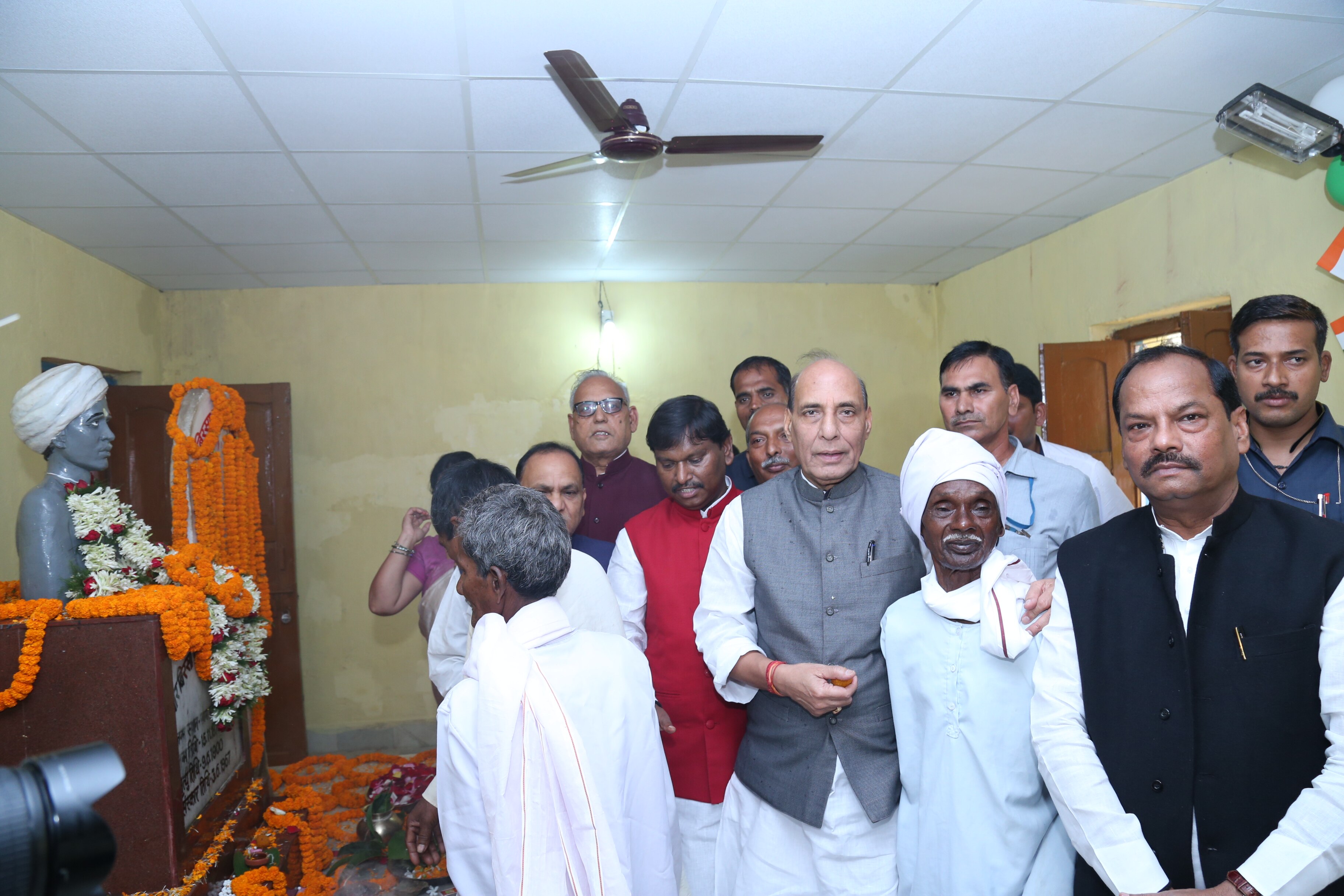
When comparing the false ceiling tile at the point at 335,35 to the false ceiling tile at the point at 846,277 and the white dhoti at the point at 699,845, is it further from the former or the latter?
the false ceiling tile at the point at 846,277

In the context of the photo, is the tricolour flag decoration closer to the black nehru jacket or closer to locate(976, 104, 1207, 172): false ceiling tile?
locate(976, 104, 1207, 172): false ceiling tile

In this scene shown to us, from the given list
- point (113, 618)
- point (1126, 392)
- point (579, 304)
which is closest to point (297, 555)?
point (579, 304)

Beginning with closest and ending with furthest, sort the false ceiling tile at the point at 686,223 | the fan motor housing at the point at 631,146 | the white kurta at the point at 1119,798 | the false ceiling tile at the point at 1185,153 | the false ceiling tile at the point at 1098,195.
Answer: the white kurta at the point at 1119,798 < the fan motor housing at the point at 631,146 < the false ceiling tile at the point at 1185,153 < the false ceiling tile at the point at 1098,195 < the false ceiling tile at the point at 686,223

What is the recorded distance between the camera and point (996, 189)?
4.35 metres

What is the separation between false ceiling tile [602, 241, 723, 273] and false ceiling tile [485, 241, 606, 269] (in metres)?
0.10

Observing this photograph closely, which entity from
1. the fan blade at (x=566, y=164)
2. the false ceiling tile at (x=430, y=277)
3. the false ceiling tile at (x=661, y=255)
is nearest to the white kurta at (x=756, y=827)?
the fan blade at (x=566, y=164)

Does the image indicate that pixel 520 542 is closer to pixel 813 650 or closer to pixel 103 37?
pixel 813 650

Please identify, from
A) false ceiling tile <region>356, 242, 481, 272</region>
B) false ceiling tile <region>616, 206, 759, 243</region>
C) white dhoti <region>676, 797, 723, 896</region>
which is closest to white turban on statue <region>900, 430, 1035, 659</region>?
white dhoti <region>676, 797, 723, 896</region>

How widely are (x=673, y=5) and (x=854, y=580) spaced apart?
1.80 metres

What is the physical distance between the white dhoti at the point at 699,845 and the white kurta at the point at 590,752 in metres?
0.65

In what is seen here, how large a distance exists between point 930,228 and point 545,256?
7.93 feet

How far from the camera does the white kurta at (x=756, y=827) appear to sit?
192cm

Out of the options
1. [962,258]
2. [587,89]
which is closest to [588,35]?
[587,89]

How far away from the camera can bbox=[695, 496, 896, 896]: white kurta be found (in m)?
1.92
